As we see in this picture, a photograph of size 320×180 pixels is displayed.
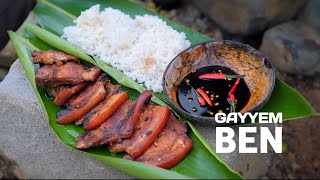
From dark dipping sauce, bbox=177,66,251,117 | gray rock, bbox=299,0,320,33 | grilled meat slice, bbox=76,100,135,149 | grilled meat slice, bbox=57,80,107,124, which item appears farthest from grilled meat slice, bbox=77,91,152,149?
gray rock, bbox=299,0,320,33

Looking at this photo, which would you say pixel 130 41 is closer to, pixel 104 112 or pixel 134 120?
pixel 104 112

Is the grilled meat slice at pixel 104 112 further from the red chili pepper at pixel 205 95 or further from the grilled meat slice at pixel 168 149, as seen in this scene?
the red chili pepper at pixel 205 95

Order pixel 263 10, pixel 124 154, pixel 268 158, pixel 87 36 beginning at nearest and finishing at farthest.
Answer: pixel 124 154, pixel 268 158, pixel 87 36, pixel 263 10

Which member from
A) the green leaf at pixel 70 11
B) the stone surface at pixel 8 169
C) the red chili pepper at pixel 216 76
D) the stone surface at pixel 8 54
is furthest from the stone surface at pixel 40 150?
the stone surface at pixel 8 54

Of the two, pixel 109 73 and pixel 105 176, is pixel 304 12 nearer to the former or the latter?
pixel 109 73

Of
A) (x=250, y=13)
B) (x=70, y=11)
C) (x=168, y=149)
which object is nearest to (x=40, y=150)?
(x=168, y=149)

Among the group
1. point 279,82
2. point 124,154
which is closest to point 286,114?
point 279,82

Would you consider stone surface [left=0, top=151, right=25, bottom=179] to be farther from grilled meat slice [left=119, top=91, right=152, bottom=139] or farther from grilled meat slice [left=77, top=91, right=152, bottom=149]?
grilled meat slice [left=119, top=91, right=152, bottom=139]
